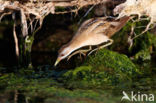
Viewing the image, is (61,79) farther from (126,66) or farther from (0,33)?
(0,33)

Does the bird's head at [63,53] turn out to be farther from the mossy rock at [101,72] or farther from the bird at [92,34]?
the mossy rock at [101,72]

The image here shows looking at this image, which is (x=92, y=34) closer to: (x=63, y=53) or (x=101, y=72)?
(x=63, y=53)

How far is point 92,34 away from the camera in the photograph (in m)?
6.54

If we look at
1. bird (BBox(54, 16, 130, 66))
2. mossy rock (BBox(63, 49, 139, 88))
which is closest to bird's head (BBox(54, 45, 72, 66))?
bird (BBox(54, 16, 130, 66))

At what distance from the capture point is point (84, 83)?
6.21 meters

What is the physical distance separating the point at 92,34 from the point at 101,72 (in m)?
0.81

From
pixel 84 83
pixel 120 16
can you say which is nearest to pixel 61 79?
pixel 84 83

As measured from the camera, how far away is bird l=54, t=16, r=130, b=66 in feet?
21.4

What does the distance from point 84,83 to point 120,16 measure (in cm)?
149

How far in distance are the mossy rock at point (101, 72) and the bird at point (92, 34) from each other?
417mm

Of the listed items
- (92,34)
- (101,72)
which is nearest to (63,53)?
(92,34)

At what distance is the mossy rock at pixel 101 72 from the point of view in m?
6.29

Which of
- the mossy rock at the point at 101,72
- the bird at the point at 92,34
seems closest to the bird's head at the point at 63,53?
the bird at the point at 92,34

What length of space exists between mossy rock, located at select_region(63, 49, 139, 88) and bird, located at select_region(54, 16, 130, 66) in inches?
16.4
